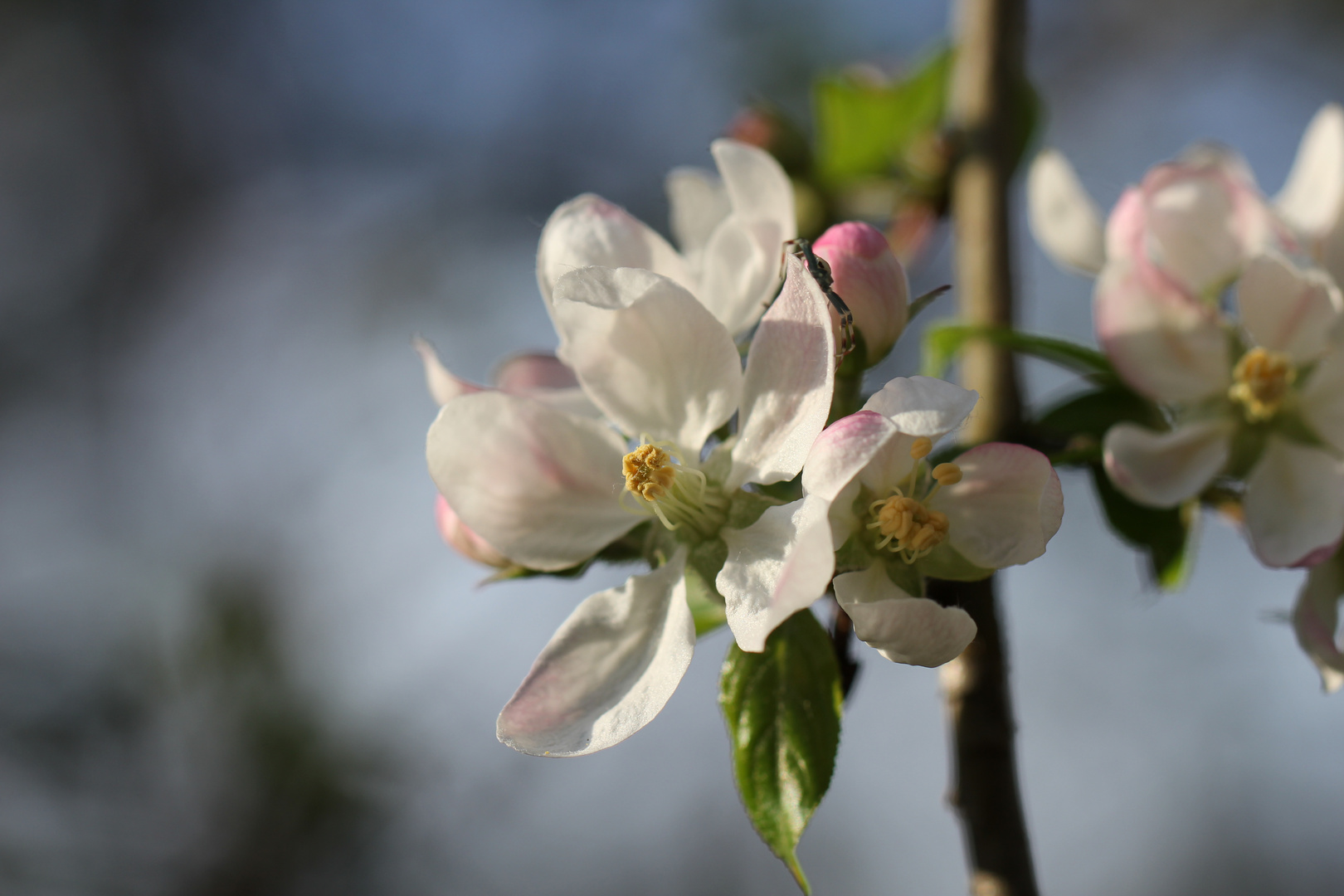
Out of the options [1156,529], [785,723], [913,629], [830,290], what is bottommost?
[1156,529]

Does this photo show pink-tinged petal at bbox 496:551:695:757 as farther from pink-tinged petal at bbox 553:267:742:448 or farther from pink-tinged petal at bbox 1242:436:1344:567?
pink-tinged petal at bbox 1242:436:1344:567

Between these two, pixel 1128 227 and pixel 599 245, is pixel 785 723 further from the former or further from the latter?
pixel 1128 227

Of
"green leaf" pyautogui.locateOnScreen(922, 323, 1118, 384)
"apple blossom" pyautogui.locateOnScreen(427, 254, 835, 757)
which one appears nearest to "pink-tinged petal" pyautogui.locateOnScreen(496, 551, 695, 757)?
"apple blossom" pyautogui.locateOnScreen(427, 254, 835, 757)

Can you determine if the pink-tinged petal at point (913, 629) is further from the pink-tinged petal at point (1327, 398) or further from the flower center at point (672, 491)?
the pink-tinged petal at point (1327, 398)

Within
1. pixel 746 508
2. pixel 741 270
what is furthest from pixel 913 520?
pixel 741 270

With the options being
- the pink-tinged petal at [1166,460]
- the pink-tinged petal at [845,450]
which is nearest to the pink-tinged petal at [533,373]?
the pink-tinged petal at [845,450]

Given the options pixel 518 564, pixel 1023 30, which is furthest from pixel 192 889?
pixel 1023 30
